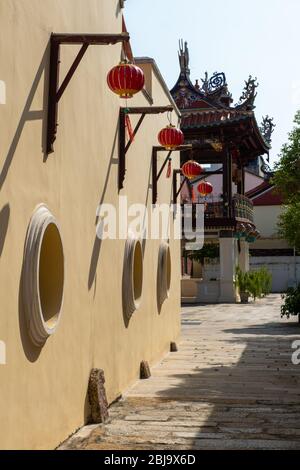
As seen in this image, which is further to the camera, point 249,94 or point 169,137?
point 249,94

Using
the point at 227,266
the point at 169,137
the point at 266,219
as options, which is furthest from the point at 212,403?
the point at 266,219

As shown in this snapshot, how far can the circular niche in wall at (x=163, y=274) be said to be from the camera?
992 centimetres

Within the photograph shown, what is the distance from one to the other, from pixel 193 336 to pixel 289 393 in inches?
248

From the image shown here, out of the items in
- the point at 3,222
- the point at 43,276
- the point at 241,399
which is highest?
the point at 3,222

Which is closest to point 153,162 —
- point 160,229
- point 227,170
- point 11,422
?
point 160,229

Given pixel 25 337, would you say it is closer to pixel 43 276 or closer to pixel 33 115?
pixel 43 276

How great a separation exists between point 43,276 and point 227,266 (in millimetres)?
19534

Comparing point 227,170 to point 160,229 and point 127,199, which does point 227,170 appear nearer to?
point 160,229

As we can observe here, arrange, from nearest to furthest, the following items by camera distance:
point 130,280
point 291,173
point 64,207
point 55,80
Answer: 1. point 55,80
2. point 64,207
3. point 130,280
4. point 291,173

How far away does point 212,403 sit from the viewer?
6.22m

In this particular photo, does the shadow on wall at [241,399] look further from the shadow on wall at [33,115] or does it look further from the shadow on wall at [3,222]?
the shadow on wall at [33,115]

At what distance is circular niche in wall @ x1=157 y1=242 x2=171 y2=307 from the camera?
9.92 meters

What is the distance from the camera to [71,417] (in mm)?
4766

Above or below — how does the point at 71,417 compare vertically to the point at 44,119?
A: below
